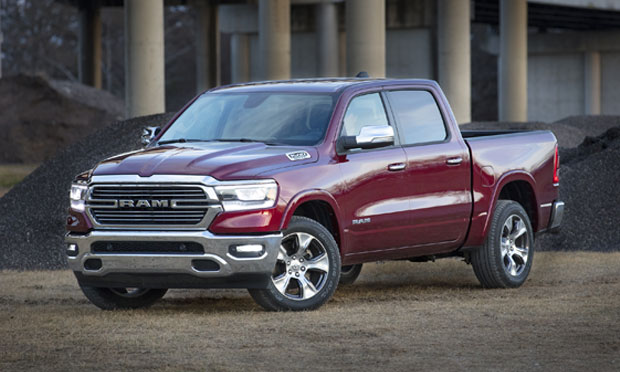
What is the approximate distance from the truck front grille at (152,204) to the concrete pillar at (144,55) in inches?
982

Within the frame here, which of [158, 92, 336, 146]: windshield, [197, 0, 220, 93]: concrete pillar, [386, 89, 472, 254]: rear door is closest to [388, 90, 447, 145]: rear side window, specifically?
[386, 89, 472, 254]: rear door

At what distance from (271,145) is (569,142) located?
20862 mm

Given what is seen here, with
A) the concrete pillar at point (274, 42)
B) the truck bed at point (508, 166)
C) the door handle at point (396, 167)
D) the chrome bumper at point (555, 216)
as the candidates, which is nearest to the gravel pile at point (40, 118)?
the concrete pillar at point (274, 42)

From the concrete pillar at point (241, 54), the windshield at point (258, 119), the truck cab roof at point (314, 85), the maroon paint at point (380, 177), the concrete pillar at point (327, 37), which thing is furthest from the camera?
the concrete pillar at point (241, 54)

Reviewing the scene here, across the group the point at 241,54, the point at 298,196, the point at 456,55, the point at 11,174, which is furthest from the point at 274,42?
the point at 298,196

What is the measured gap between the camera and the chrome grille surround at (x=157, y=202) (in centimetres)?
927

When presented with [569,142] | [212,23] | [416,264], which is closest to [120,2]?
[212,23]

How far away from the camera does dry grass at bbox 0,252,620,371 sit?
7.70m

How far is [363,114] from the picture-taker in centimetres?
1066

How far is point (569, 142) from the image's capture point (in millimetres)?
29953

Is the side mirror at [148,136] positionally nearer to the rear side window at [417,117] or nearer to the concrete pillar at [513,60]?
the rear side window at [417,117]

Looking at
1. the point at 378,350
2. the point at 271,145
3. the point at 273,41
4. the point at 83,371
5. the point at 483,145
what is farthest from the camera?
the point at 273,41

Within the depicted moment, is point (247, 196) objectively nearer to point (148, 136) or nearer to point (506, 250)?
point (148, 136)

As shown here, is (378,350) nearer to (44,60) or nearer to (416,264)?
(416,264)
